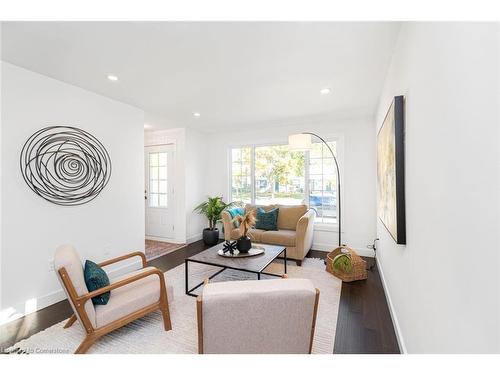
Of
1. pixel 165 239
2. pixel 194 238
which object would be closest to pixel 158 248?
pixel 165 239

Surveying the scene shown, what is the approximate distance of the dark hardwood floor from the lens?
6.11ft

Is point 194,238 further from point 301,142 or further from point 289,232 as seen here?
point 301,142

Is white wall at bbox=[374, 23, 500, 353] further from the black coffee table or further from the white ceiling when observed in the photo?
the black coffee table

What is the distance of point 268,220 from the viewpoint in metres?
4.14

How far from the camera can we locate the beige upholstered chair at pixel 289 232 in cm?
360

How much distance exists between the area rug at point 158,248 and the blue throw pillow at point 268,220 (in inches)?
68.0

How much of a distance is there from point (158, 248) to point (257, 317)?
3883 mm

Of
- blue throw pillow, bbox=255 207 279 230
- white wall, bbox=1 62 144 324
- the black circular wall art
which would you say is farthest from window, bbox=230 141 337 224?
the black circular wall art

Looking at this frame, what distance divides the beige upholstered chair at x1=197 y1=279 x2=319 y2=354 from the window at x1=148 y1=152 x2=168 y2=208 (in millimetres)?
4268

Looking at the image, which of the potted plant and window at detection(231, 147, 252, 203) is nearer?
the potted plant

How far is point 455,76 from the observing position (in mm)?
884

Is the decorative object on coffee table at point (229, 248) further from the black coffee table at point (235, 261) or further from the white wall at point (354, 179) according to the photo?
the white wall at point (354, 179)
